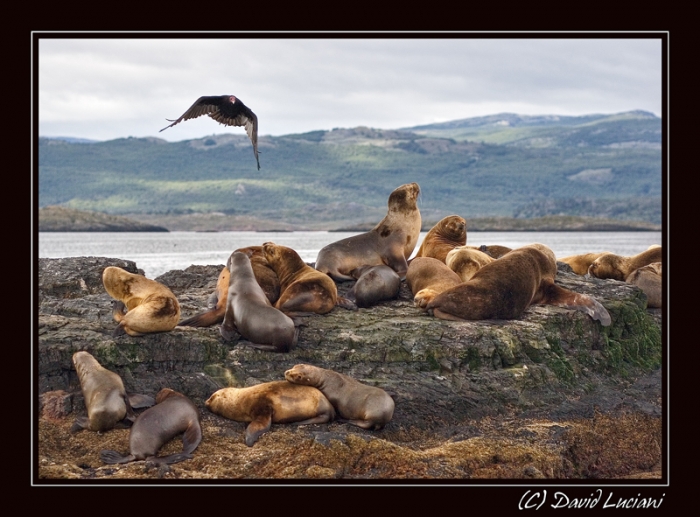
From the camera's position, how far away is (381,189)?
462ft

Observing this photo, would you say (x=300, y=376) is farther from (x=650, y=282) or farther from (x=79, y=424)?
(x=650, y=282)

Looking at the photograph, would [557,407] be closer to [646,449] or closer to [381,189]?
[646,449]

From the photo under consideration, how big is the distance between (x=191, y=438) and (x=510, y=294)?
14.2 ft

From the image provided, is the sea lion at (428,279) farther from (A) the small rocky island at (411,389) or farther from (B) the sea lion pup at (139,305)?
(B) the sea lion pup at (139,305)

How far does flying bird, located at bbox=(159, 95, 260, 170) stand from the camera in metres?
12.6

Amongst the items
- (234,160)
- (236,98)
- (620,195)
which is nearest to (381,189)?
(234,160)

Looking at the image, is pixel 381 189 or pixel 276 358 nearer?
pixel 276 358

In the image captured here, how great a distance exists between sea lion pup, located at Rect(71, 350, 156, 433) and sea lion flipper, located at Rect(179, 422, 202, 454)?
0.62 meters

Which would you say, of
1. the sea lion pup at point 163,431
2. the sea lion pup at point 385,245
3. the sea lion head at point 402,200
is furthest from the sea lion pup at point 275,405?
the sea lion head at point 402,200

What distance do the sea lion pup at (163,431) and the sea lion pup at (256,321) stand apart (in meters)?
1.29

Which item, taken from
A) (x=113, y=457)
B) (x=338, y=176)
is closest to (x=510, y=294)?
(x=113, y=457)
